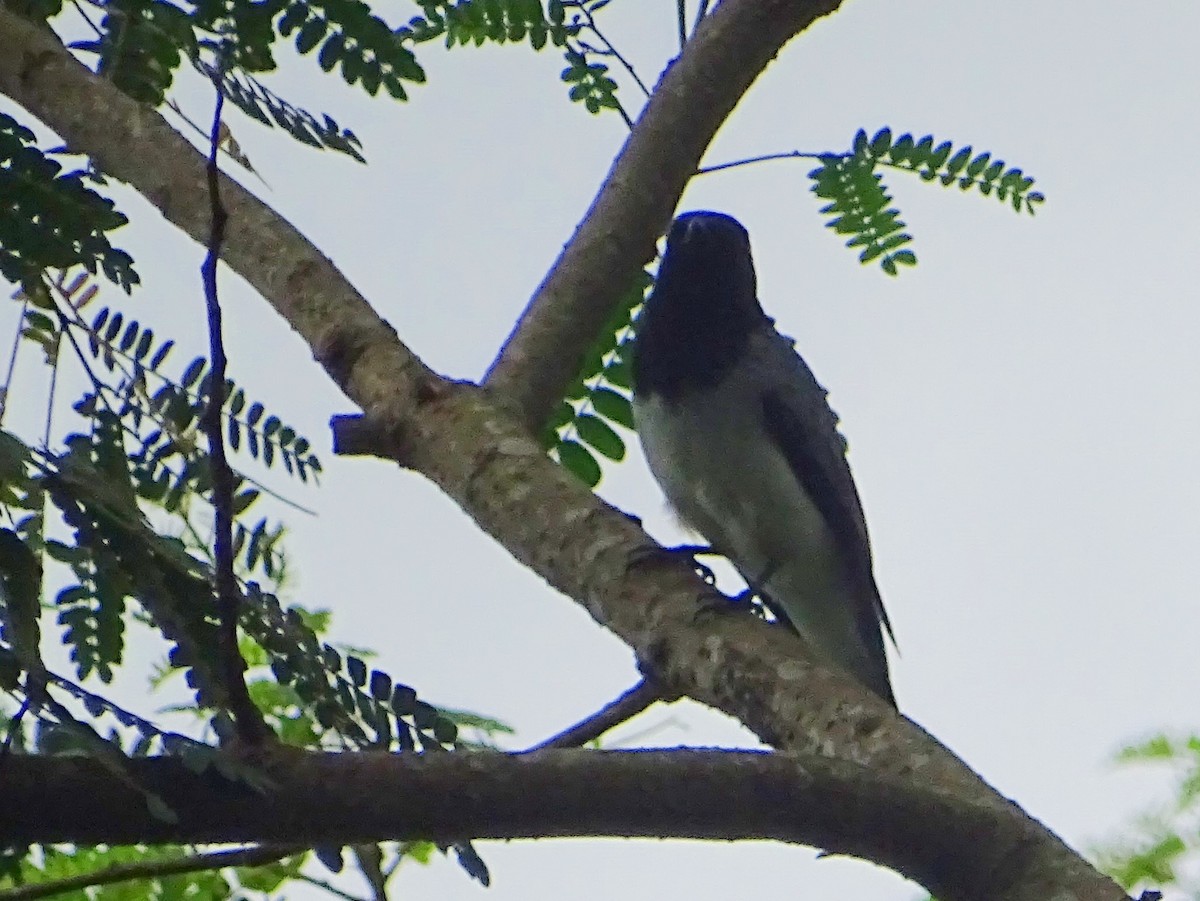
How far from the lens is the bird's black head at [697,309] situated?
12.1 feet

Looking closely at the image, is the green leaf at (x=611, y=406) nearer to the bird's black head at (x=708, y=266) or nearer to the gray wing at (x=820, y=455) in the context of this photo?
the gray wing at (x=820, y=455)

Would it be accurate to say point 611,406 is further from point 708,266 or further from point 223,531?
point 223,531

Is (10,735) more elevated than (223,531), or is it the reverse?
(223,531)

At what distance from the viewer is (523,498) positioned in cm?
217

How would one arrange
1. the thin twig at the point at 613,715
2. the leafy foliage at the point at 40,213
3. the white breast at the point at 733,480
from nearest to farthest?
the leafy foliage at the point at 40,213, the thin twig at the point at 613,715, the white breast at the point at 733,480

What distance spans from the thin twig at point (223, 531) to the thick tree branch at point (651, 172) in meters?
1.16

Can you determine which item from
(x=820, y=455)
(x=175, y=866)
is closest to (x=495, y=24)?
(x=820, y=455)

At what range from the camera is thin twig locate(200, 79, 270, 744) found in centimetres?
138

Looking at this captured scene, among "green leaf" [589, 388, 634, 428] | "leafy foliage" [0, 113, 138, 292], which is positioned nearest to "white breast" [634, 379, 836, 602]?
"green leaf" [589, 388, 634, 428]

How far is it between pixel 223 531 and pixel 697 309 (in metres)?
2.69

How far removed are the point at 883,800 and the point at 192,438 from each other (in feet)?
3.45

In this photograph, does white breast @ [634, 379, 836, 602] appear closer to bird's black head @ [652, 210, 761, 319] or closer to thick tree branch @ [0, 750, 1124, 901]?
bird's black head @ [652, 210, 761, 319]

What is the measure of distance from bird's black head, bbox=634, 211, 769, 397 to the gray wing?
0.36 ft

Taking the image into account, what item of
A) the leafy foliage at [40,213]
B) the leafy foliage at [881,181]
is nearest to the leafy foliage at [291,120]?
the leafy foliage at [40,213]
